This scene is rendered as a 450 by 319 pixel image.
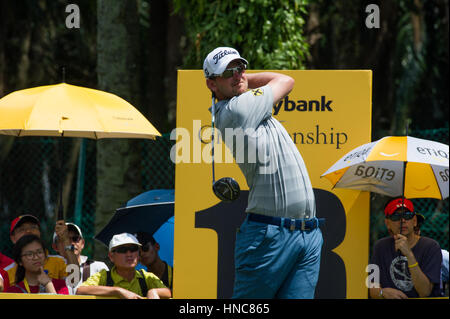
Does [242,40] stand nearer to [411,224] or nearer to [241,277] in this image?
[411,224]

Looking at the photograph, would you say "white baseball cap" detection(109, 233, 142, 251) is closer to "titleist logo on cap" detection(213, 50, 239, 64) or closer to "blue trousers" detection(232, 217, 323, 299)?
"blue trousers" detection(232, 217, 323, 299)

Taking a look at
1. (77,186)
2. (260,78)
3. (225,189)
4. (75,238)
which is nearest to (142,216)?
(75,238)

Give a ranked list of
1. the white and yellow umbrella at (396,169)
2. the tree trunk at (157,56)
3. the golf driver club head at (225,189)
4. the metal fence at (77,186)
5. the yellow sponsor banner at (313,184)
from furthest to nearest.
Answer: the tree trunk at (157,56) → the metal fence at (77,186) → the yellow sponsor banner at (313,184) → the white and yellow umbrella at (396,169) → the golf driver club head at (225,189)

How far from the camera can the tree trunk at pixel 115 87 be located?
761cm

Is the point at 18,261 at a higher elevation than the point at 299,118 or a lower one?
lower

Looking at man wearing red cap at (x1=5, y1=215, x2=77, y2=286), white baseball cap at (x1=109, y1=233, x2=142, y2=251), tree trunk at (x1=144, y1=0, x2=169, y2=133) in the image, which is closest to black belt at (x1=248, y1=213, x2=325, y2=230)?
white baseball cap at (x1=109, y1=233, x2=142, y2=251)

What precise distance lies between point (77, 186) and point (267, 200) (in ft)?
14.2

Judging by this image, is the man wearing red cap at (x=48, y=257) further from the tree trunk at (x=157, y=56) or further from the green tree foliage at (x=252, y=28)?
the tree trunk at (x=157, y=56)

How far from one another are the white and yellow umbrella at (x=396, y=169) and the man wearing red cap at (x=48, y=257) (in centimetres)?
227

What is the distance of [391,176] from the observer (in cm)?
539

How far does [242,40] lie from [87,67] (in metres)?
7.46

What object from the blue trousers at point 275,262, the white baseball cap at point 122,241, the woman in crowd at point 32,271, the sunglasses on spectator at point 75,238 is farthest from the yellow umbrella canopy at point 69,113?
the blue trousers at point 275,262

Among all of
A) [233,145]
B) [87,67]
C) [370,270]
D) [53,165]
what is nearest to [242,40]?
[370,270]

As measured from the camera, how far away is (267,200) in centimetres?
400
